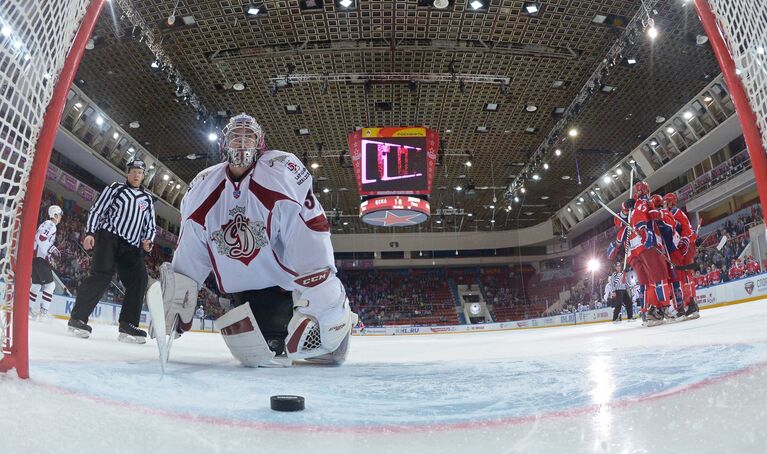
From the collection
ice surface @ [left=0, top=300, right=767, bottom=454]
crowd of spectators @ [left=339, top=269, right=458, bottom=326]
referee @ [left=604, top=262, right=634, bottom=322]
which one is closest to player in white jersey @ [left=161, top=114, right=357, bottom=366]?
ice surface @ [left=0, top=300, right=767, bottom=454]

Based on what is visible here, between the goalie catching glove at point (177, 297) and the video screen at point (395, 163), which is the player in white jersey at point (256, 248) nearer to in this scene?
the goalie catching glove at point (177, 297)

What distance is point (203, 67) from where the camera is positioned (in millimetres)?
9688

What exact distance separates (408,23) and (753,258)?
9413 mm

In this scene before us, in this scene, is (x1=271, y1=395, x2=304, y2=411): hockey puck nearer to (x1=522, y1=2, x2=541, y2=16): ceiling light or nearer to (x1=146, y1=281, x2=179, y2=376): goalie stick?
(x1=146, y1=281, x2=179, y2=376): goalie stick

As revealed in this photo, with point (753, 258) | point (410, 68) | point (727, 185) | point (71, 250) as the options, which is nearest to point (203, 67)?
point (410, 68)

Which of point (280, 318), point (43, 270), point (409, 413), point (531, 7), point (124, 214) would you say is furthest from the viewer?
point (531, 7)

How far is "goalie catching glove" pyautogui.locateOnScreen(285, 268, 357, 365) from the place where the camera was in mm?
1678

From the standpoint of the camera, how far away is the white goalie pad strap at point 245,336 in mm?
1883

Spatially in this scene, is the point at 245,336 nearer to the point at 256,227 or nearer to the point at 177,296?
the point at 177,296

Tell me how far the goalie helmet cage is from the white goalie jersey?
31.2 inches

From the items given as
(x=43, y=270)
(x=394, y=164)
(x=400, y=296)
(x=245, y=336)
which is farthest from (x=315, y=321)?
Result: (x=400, y=296)

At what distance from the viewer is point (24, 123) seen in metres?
1.14

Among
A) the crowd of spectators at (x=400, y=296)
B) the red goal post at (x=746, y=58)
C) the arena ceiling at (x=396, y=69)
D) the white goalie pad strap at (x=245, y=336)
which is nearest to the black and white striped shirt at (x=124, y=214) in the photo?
the white goalie pad strap at (x=245, y=336)

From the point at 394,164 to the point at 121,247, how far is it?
6.39 m
